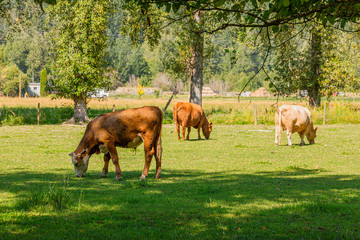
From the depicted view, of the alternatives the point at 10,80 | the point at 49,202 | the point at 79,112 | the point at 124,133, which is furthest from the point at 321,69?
the point at 10,80

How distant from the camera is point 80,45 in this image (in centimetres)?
3612

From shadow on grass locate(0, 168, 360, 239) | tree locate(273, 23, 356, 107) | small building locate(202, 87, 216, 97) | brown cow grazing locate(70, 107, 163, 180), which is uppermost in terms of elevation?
tree locate(273, 23, 356, 107)

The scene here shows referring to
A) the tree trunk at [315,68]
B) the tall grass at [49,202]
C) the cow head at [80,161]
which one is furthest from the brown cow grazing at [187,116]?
the tree trunk at [315,68]

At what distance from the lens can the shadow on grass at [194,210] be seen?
6.78 m

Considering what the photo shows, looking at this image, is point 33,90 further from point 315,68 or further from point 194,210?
point 194,210

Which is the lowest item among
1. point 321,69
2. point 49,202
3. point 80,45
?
point 49,202

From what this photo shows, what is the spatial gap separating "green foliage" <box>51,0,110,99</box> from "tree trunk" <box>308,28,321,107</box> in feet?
64.6

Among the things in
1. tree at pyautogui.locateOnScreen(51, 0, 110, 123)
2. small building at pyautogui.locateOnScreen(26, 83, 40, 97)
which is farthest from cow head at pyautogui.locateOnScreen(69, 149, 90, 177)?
small building at pyautogui.locateOnScreen(26, 83, 40, 97)

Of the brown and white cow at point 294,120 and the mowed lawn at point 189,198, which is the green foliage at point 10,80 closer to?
the brown and white cow at point 294,120

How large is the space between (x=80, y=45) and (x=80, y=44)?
0.08 m

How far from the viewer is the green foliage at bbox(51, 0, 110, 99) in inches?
1379

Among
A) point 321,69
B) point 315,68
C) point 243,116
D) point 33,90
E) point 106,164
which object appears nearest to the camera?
point 106,164

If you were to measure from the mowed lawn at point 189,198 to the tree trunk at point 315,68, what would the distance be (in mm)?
25868

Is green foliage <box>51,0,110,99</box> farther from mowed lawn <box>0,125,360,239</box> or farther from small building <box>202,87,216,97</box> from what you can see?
small building <box>202,87,216,97</box>
